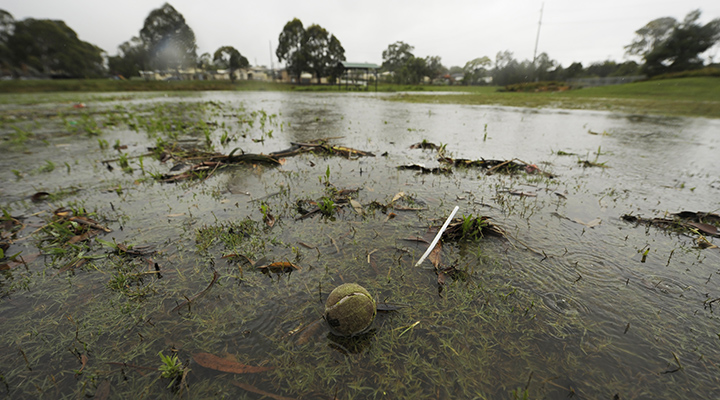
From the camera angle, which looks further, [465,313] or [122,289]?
[122,289]

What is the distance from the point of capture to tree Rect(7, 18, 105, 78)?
40500mm

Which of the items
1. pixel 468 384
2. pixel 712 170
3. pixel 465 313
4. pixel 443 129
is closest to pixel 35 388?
pixel 468 384

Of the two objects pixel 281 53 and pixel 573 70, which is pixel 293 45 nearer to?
pixel 281 53

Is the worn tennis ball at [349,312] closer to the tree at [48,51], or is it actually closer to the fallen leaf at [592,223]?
the fallen leaf at [592,223]

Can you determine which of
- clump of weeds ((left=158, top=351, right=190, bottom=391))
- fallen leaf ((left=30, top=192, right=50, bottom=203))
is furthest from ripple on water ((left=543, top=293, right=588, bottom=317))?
fallen leaf ((left=30, top=192, right=50, bottom=203))

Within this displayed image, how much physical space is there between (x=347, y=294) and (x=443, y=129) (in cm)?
815

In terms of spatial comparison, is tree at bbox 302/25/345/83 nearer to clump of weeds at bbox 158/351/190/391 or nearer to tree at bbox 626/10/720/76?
tree at bbox 626/10/720/76

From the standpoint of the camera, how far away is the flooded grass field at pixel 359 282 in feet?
4.38

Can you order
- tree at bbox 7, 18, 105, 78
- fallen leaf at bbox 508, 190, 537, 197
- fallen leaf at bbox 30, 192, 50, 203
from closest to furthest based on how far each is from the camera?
fallen leaf at bbox 30, 192, 50, 203 < fallen leaf at bbox 508, 190, 537, 197 < tree at bbox 7, 18, 105, 78

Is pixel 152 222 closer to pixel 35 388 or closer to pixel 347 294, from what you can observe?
pixel 35 388

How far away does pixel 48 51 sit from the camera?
4366 cm

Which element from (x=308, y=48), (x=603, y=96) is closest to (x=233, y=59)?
(x=308, y=48)

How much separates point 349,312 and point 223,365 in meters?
0.72

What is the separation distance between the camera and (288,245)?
2400 mm
